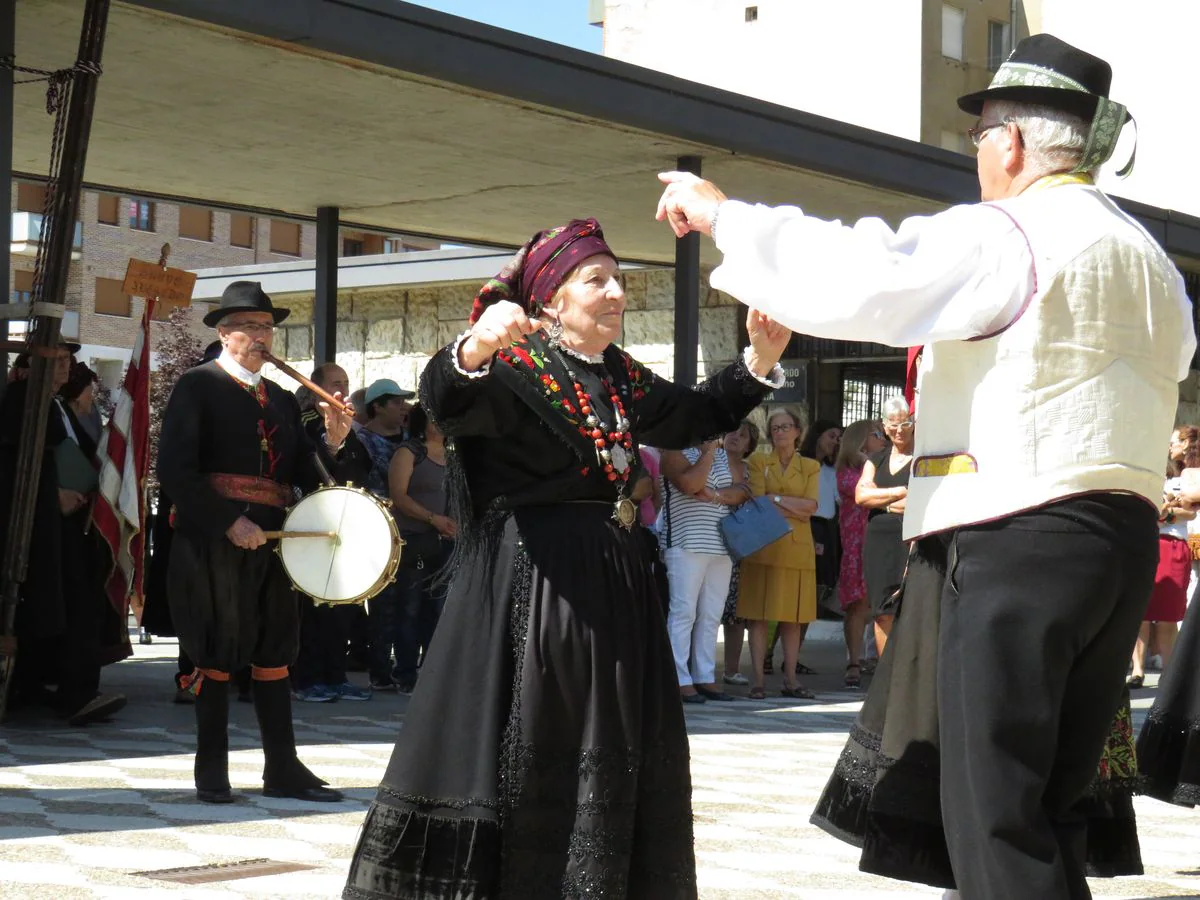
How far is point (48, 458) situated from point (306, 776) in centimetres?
310

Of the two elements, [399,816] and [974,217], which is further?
[399,816]

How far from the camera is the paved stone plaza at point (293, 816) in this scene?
18.1 feet

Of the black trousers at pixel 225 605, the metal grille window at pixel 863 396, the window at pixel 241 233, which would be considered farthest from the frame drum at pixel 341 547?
the window at pixel 241 233

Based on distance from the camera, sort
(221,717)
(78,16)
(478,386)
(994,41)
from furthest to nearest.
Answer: (994,41)
(78,16)
(221,717)
(478,386)

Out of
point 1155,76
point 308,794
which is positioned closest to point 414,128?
point 308,794

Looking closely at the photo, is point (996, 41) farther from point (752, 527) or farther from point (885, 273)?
point (885, 273)

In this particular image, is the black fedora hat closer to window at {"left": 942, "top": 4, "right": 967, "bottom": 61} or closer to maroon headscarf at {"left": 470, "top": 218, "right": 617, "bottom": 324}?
maroon headscarf at {"left": 470, "top": 218, "right": 617, "bottom": 324}

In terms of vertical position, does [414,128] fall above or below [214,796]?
above

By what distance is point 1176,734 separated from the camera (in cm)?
608

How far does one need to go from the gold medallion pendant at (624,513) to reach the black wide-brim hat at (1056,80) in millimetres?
1276

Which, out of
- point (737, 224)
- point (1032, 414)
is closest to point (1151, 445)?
point (1032, 414)

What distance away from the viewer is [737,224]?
3520 millimetres

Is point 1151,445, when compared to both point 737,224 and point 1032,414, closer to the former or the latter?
point 1032,414

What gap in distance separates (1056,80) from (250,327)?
426 centimetres
